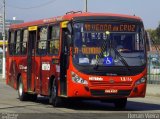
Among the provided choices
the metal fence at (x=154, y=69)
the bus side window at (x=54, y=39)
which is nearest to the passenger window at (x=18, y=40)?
the bus side window at (x=54, y=39)

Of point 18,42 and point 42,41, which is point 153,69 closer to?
point 18,42

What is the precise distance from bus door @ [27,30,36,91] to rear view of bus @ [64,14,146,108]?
400cm

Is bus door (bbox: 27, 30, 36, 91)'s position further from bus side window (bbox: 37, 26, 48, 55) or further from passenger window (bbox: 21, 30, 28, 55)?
bus side window (bbox: 37, 26, 48, 55)

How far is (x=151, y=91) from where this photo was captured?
→ 26844mm

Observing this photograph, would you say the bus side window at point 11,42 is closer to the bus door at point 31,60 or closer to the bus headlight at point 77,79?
the bus door at point 31,60

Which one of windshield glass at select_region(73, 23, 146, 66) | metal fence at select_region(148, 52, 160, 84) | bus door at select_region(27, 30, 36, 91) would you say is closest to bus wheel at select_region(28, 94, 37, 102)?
bus door at select_region(27, 30, 36, 91)

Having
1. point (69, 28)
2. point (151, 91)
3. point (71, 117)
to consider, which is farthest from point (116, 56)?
point (151, 91)

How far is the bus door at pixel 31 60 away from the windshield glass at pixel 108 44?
4041 mm

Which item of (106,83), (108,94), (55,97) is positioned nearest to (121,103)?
(108,94)

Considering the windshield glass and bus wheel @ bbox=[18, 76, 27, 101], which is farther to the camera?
bus wheel @ bbox=[18, 76, 27, 101]

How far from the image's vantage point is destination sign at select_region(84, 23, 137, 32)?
17.1 metres

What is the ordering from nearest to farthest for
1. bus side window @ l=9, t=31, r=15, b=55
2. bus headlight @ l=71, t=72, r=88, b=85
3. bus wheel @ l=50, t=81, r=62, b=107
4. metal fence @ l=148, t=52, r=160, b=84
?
1. bus headlight @ l=71, t=72, r=88, b=85
2. bus wheel @ l=50, t=81, r=62, b=107
3. bus side window @ l=9, t=31, r=15, b=55
4. metal fence @ l=148, t=52, r=160, b=84

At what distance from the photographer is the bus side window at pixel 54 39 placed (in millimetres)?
18016

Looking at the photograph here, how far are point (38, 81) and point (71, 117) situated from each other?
527 cm
